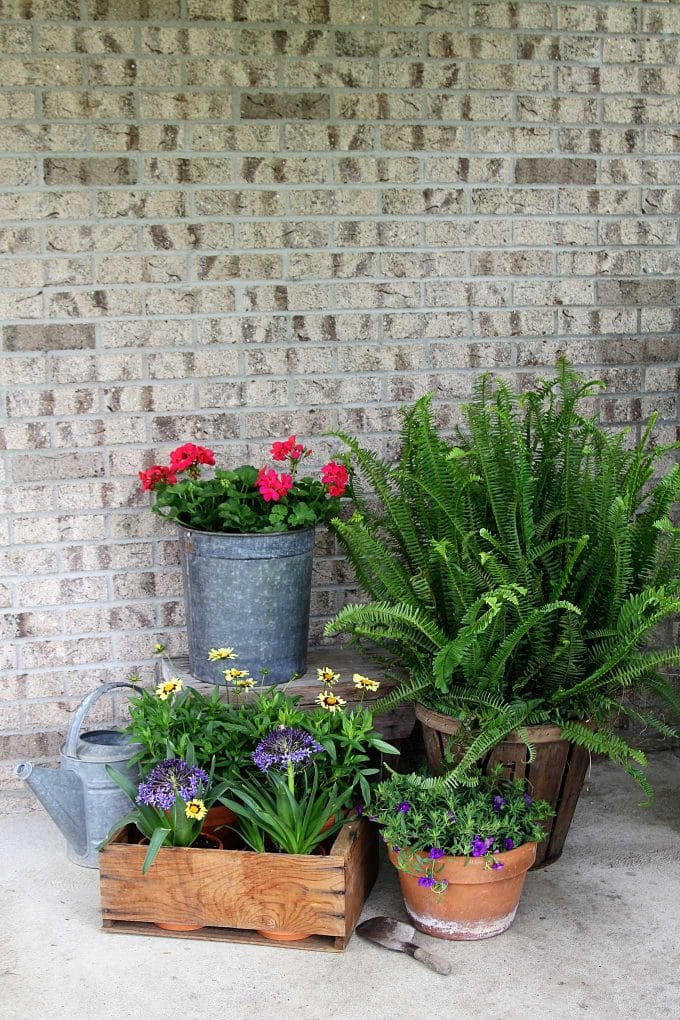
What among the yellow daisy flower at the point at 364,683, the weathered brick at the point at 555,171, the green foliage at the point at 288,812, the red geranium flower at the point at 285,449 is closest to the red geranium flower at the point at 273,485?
the red geranium flower at the point at 285,449

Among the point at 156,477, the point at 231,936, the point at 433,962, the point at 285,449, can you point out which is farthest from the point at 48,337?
the point at 433,962

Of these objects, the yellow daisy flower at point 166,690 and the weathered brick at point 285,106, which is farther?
the weathered brick at point 285,106

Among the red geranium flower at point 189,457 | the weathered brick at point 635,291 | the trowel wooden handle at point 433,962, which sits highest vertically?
the weathered brick at point 635,291

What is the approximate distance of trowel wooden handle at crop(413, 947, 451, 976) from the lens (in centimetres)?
249

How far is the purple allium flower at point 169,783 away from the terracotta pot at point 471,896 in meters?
0.51

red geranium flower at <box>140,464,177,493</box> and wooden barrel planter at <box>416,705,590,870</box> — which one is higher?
red geranium flower at <box>140,464,177,493</box>

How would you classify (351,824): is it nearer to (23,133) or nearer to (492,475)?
(492,475)

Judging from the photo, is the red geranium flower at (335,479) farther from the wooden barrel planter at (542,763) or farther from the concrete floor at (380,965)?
the concrete floor at (380,965)

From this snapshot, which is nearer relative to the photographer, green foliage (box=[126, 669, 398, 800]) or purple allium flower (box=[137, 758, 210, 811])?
purple allium flower (box=[137, 758, 210, 811])

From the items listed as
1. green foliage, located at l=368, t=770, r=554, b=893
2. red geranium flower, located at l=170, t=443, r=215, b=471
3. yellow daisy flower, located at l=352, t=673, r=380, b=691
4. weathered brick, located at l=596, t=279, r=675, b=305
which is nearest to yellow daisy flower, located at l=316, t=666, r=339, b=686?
yellow daisy flower, located at l=352, t=673, r=380, b=691

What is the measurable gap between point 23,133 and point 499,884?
2.48m

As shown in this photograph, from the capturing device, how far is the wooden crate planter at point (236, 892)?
257cm

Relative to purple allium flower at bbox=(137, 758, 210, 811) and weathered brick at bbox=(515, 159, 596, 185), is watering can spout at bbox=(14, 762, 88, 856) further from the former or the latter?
weathered brick at bbox=(515, 159, 596, 185)

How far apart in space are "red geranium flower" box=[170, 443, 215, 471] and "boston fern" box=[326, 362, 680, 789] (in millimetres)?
481
